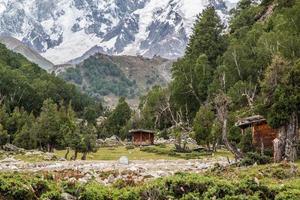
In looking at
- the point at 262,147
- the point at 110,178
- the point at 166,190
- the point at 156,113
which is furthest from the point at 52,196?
the point at 156,113

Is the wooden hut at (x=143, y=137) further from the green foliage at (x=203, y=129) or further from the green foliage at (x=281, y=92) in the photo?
the green foliage at (x=281, y=92)

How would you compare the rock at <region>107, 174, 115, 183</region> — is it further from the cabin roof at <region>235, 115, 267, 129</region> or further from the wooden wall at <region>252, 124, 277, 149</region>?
the cabin roof at <region>235, 115, 267, 129</region>

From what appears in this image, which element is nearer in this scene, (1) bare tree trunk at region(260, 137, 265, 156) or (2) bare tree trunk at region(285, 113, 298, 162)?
(2) bare tree trunk at region(285, 113, 298, 162)

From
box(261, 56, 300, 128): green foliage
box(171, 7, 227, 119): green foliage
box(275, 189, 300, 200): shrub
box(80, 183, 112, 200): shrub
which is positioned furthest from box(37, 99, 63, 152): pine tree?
box(275, 189, 300, 200): shrub

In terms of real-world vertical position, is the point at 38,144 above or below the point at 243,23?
below

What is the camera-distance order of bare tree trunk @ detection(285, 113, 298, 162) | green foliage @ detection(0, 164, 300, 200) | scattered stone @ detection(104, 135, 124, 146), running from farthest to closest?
scattered stone @ detection(104, 135, 124, 146) → bare tree trunk @ detection(285, 113, 298, 162) → green foliage @ detection(0, 164, 300, 200)

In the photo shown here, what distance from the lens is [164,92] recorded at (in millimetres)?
138875

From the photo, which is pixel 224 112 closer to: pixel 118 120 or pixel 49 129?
pixel 49 129

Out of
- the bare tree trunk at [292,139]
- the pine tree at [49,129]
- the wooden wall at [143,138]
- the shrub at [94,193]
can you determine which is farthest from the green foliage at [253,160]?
the wooden wall at [143,138]

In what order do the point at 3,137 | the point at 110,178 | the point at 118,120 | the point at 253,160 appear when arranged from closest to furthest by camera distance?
the point at 110,178, the point at 253,160, the point at 3,137, the point at 118,120

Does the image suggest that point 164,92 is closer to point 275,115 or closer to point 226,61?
point 226,61

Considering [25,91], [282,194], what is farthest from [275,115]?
[25,91]

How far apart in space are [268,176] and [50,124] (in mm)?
51874

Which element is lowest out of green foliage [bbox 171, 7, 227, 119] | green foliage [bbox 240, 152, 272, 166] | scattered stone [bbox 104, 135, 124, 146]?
green foliage [bbox 240, 152, 272, 166]
